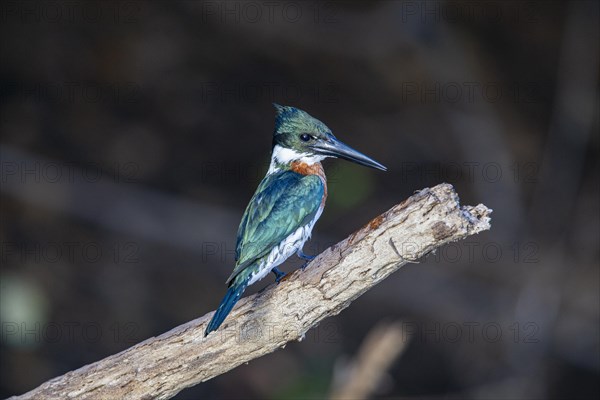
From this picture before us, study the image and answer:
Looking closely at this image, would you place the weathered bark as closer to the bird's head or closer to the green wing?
the green wing

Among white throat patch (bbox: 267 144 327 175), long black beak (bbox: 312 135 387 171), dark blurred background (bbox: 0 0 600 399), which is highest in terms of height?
long black beak (bbox: 312 135 387 171)

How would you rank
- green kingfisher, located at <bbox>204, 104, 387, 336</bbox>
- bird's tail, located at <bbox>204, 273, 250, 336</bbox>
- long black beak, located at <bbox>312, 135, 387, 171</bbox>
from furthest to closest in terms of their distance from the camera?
long black beak, located at <bbox>312, 135, 387, 171</bbox> < green kingfisher, located at <bbox>204, 104, 387, 336</bbox> < bird's tail, located at <bbox>204, 273, 250, 336</bbox>

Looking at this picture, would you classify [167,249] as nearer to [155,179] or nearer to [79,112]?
[155,179]

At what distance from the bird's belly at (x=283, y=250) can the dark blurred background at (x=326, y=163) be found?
281 centimetres

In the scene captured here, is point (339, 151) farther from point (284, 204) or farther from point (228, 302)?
point (228, 302)

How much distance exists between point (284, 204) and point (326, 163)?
3.24 meters

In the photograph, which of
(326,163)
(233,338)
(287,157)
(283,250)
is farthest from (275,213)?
(326,163)

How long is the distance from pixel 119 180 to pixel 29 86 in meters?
1.18

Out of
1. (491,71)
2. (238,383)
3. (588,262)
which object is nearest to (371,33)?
(491,71)

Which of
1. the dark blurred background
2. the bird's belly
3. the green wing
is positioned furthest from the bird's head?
the dark blurred background

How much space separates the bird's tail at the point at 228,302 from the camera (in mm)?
3068

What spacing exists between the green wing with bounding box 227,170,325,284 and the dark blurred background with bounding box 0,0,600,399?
2761mm

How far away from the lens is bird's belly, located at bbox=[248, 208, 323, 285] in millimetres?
3598

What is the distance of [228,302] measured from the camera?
319cm
